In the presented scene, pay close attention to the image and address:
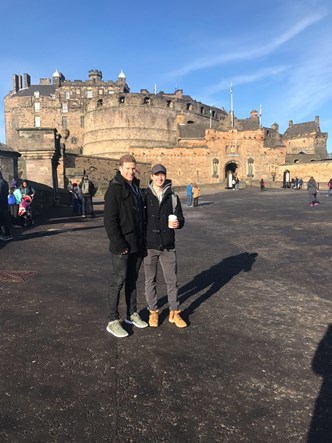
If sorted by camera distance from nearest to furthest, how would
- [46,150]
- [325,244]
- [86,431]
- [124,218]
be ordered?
[86,431]
[124,218]
[325,244]
[46,150]

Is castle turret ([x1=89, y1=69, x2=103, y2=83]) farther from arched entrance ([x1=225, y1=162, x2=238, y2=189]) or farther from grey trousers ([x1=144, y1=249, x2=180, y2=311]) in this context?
grey trousers ([x1=144, y1=249, x2=180, y2=311])

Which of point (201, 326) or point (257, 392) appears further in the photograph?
point (201, 326)

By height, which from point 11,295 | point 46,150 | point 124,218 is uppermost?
point 46,150

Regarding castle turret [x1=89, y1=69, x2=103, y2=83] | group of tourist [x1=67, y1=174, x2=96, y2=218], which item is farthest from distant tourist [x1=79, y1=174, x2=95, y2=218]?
castle turret [x1=89, y1=69, x2=103, y2=83]

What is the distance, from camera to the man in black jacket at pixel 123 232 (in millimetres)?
3467

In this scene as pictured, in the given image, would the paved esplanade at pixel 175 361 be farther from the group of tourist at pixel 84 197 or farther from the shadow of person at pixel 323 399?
the group of tourist at pixel 84 197

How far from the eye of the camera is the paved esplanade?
218 cm

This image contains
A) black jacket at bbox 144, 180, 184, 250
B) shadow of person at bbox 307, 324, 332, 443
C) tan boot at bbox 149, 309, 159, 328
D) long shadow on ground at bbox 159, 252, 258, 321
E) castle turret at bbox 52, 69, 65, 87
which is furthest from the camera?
castle turret at bbox 52, 69, 65, 87

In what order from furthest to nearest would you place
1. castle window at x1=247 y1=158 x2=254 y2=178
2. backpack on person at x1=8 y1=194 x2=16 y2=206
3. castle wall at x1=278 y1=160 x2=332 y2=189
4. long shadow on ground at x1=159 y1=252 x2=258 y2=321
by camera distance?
castle window at x1=247 y1=158 x2=254 y2=178 → castle wall at x1=278 y1=160 x2=332 y2=189 → backpack on person at x1=8 y1=194 x2=16 y2=206 → long shadow on ground at x1=159 y1=252 x2=258 y2=321

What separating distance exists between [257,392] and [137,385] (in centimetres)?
88

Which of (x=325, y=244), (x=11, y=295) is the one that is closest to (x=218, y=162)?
(x=325, y=244)

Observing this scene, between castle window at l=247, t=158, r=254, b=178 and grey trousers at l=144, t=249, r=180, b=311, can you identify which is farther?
castle window at l=247, t=158, r=254, b=178

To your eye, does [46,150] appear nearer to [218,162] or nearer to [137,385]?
[137,385]

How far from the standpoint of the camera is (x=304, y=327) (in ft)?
12.1
